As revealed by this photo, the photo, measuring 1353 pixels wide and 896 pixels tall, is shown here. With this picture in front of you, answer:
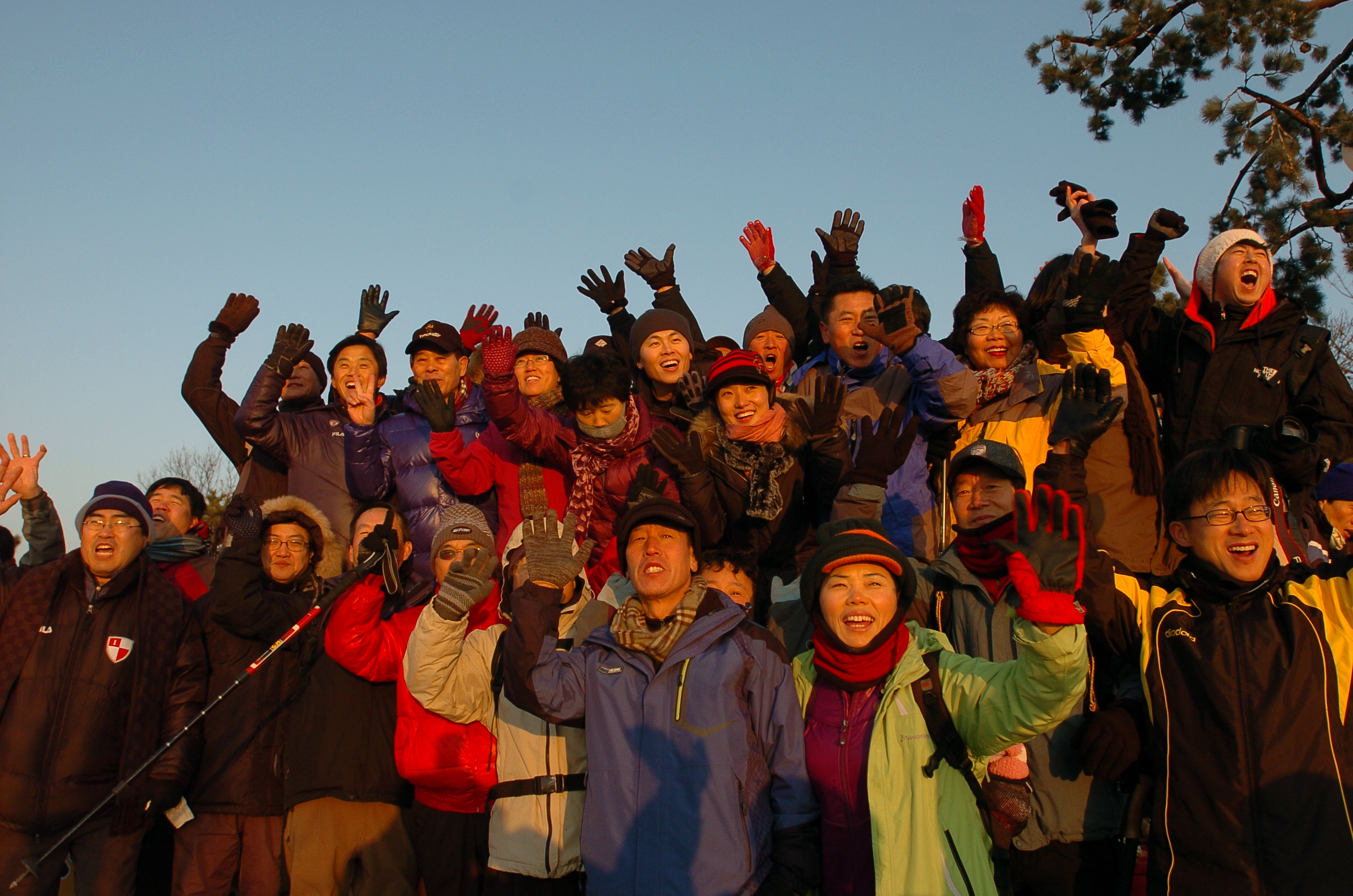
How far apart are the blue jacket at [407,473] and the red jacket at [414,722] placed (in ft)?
4.51

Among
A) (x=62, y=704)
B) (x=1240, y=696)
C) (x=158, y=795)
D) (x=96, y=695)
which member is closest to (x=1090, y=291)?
(x=1240, y=696)

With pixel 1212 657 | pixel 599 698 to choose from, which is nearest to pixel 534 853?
pixel 599 698

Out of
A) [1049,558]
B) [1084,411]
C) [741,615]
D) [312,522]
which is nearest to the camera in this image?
[1049,558]

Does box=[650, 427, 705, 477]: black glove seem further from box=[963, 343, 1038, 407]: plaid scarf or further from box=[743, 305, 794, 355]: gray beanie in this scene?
box=[743, 305, 794, 355]: gray beanie

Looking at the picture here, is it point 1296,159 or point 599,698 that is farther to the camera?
point 1296,159

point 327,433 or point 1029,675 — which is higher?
point 327,433

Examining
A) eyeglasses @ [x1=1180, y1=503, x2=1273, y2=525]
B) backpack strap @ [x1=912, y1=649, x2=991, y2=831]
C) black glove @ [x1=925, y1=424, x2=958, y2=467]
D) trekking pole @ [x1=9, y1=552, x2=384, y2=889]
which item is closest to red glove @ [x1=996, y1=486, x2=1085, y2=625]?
backpack strap @ [x1=912, y1=649, x2=991, y2=831]

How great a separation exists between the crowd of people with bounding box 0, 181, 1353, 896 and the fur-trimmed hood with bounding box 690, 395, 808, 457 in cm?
2

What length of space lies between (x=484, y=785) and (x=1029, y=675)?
2.62m

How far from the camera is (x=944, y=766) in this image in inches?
131

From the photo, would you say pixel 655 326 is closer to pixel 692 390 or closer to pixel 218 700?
pixel 692 390

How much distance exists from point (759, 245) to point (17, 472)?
5.48 m

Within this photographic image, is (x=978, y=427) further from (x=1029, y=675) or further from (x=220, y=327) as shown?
(x=220, y=327)

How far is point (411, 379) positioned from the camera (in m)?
7.12
